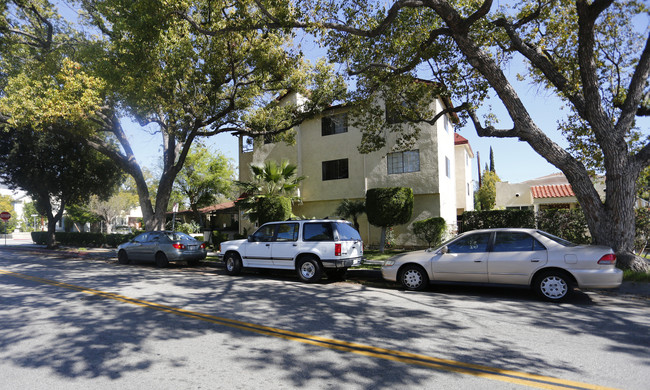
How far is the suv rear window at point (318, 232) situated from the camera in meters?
10.4

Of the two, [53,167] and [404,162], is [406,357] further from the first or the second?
[53,167]

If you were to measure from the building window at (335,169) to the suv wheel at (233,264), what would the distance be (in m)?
10.3

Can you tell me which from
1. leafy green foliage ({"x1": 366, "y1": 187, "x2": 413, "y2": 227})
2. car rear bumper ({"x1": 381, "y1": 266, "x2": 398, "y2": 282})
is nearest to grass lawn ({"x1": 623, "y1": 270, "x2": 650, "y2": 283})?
car rear bumper ({"x1": 381, "y1": 266, "x2": 398, "y2": 282})

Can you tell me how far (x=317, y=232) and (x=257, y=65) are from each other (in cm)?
768

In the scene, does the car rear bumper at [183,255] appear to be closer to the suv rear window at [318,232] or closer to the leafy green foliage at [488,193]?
the suv rear window at [318,232]

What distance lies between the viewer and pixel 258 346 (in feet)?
16.5

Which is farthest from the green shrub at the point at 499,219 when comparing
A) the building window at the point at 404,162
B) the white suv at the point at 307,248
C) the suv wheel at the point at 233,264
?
the suv wheel at the point at 233,264

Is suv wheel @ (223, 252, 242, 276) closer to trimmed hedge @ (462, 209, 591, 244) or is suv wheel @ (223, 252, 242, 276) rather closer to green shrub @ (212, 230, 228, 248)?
green shrub @ (212, 230, 228, 248)

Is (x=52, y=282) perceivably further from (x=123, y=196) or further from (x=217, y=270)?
(x=123, y=196)

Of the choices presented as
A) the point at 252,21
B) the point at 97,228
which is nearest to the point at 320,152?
the point at 252,21

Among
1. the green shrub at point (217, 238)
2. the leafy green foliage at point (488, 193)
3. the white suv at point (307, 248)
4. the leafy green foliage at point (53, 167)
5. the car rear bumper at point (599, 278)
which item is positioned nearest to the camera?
the car rear bumper at point (599, 278)

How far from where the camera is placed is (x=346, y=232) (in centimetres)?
1071

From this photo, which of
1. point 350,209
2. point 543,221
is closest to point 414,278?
point 543,221

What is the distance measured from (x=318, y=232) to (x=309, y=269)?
1.07 m
